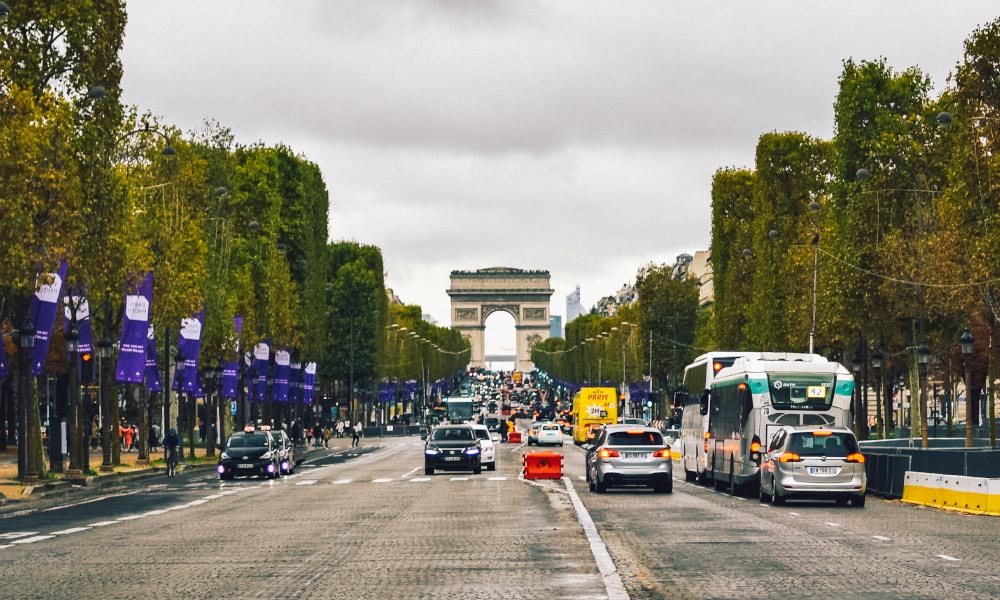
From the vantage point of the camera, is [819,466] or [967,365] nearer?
[819,466]

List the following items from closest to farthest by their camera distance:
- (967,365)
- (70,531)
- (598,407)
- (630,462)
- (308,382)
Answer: (70,531), (630,462), (967,365), (308,382), (598,407)

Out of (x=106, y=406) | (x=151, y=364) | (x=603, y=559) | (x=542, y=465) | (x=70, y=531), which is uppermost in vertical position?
(x=151, y=364)

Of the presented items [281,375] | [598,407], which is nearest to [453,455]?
[281,375]

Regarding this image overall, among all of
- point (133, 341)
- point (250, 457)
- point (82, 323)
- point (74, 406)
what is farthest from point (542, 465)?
point (82, 323)

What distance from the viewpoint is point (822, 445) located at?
32750mm

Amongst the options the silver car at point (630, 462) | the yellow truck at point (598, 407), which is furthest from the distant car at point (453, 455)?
the yellow truck at point (598, 407)

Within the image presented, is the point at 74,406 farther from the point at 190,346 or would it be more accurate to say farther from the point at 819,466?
the point at 819,466

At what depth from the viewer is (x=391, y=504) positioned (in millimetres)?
32719

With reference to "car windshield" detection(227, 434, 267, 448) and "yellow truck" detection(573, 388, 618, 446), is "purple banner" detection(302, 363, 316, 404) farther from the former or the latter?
"car windshield" detection(227, 434, 267, 448)

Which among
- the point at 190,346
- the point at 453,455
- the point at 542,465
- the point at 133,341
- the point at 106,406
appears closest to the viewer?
the point at 542,465

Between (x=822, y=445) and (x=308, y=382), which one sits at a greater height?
(x=308, y=382)

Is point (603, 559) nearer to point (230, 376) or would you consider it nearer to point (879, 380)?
point (230, 376)

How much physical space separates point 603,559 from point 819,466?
15.3 meters

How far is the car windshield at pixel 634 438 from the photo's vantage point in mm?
38656
